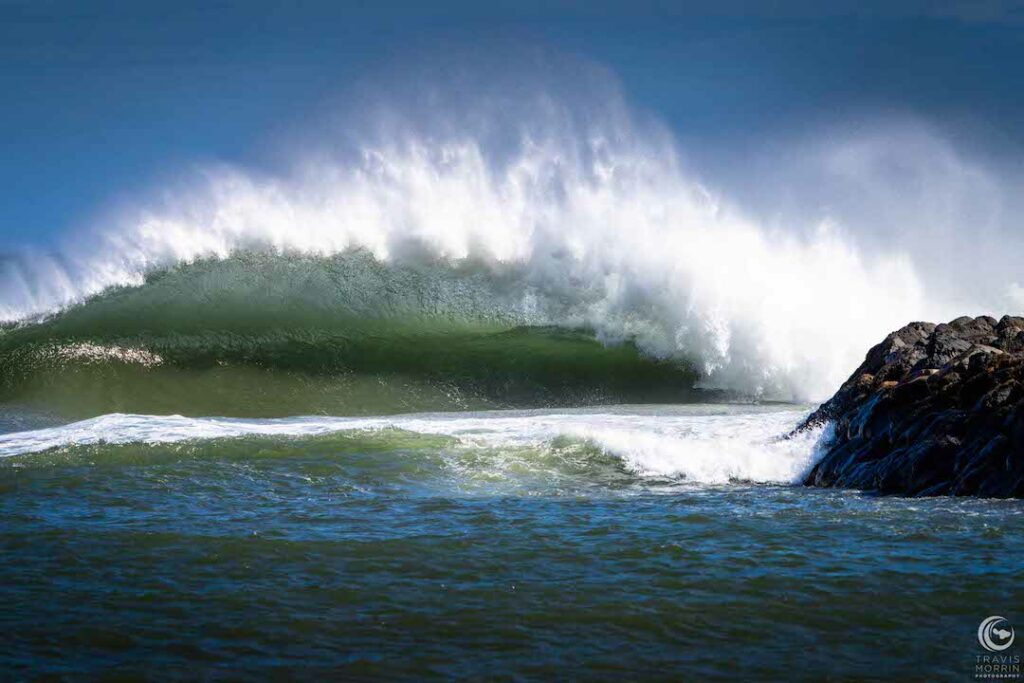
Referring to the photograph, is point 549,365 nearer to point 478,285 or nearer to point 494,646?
point 478,285

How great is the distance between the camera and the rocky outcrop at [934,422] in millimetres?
8734

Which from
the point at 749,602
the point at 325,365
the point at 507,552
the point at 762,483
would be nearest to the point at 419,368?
the point at 325,365

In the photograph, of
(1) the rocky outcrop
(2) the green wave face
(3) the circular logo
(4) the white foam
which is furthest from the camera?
(2) the green wave face

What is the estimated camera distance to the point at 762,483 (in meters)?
9.95

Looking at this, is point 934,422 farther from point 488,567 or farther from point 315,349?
point 315,349

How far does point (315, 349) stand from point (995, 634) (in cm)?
1712

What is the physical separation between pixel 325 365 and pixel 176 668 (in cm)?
1564

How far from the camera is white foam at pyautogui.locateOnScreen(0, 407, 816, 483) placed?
10.6 meters

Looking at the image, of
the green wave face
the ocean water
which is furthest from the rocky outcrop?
the green wave face

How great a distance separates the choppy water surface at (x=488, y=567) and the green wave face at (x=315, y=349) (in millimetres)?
7763

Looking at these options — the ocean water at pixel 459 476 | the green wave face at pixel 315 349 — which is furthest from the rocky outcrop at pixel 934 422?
the green wave face at pixel 315 349

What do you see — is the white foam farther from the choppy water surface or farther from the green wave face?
the green wave face

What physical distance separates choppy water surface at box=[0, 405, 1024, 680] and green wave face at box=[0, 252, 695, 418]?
25.5ft

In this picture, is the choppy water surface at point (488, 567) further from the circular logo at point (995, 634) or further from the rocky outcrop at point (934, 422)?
the rocky outcrop at point (934, 422)
